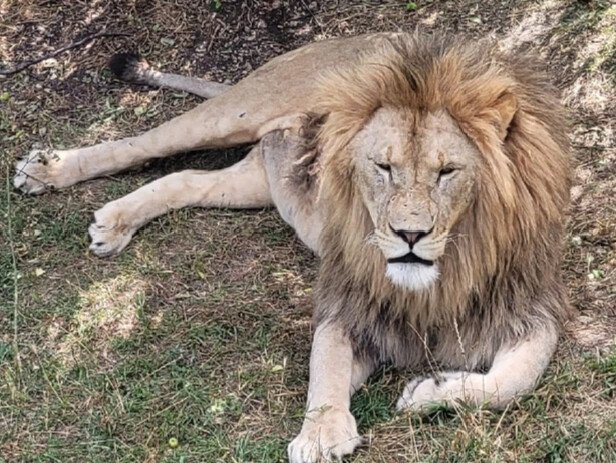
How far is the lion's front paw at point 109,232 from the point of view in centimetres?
462

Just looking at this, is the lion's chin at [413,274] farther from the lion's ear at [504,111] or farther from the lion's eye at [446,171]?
the lion's ear at [504,111]

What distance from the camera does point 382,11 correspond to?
5.94 m

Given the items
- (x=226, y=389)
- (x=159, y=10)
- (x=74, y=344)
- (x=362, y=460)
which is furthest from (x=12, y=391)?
(x=159, y=10)

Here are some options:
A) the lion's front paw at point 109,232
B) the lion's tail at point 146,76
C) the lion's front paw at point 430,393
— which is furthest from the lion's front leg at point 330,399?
the lion's tail at point 146,76

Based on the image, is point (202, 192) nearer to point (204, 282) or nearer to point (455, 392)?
point (204, 282)

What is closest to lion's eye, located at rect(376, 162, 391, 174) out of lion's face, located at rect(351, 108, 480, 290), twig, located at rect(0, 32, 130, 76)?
lion's face, located at rect(351, 108, 480, 290)

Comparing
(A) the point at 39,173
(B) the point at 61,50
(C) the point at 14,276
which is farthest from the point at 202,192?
(B) the point at 61,50

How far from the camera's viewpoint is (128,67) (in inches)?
220

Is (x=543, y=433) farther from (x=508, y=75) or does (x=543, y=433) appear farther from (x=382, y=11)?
(x=382, y=11)

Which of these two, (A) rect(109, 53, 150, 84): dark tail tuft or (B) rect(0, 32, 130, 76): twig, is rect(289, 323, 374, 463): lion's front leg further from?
(B) rect(0, 32, 130, 76): twig

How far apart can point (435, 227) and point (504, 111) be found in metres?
0.46

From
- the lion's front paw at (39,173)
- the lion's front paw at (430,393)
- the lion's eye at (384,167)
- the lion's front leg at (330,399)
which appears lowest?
the lion's front paw at (39,173)

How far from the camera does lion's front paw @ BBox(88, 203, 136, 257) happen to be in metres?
4.62

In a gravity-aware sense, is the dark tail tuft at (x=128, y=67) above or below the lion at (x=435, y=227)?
below
